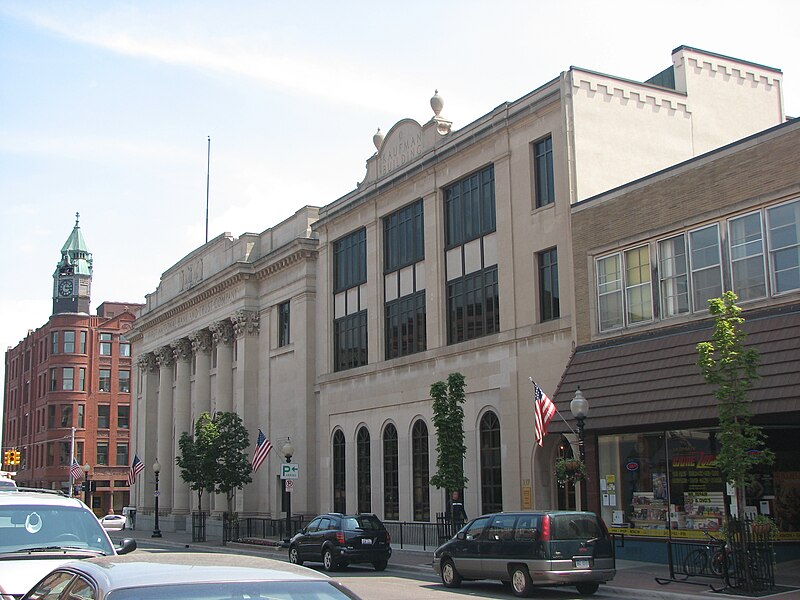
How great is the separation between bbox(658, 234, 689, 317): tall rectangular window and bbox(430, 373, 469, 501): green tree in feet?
24.8

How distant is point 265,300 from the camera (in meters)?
50.2

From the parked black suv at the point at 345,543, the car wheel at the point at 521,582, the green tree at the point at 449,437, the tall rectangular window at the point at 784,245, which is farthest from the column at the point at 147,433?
the tall rectangular window at the point at 784,245

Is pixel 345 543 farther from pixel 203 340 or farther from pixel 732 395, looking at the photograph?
pixel 203 340

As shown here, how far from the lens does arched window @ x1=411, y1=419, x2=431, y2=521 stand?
36406 mm

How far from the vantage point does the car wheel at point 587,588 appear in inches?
787

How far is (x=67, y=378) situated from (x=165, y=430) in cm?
3725

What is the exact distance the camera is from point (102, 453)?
9362 cm

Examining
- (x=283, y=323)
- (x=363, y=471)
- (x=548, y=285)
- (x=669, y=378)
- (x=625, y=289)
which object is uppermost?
(x=283, y=323)

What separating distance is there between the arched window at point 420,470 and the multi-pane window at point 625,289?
1133 centimetres

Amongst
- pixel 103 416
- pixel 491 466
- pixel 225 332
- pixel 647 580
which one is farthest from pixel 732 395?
pixel 103 416

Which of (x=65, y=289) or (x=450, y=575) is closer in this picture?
(x=450, y=575)

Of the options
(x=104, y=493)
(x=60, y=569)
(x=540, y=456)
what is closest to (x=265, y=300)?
(x=540, y=456)

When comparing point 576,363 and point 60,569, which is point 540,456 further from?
point 60,569

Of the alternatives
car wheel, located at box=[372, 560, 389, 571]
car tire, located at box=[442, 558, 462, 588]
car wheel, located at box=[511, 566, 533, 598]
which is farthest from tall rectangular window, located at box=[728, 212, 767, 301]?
car wheel, located at box=[372, 560, 389, 571]
